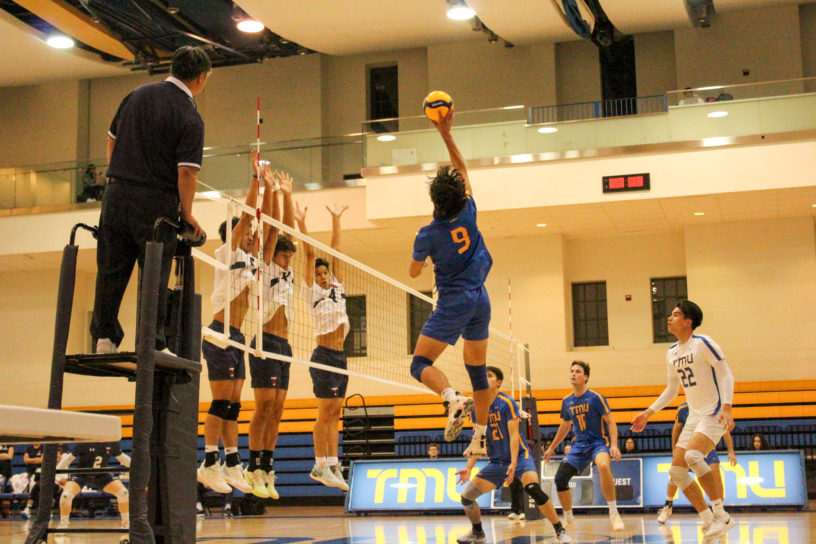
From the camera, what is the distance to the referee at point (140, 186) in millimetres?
4215

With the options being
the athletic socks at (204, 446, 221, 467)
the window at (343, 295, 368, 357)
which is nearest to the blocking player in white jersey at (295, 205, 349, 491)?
the athletic socks at (204, 446, 221, 467)

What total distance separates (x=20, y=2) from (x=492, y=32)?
10761 millimetres

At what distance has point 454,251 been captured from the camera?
6.30m

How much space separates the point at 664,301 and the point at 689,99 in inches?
232

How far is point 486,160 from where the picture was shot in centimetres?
1800

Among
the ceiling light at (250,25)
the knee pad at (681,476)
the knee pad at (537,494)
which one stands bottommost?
the knee pad at (537,494)

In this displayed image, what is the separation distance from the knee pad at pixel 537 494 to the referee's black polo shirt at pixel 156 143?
6.60 metres

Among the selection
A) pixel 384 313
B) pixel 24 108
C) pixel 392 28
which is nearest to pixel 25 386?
pixel 24 108

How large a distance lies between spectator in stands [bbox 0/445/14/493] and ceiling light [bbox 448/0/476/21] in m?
13.0

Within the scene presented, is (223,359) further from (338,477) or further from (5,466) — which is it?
(5,466)

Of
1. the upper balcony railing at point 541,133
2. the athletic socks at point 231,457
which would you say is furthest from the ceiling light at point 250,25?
the athletic socks at point 231,457

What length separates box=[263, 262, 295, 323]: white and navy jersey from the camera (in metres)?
7.88

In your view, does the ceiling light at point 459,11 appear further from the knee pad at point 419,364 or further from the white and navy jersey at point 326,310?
the knee pad at point 419,364

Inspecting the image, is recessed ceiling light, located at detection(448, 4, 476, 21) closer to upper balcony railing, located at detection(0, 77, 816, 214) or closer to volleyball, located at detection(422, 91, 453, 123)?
upper balcony railing, located at detection(0, 77, 816, 214)
